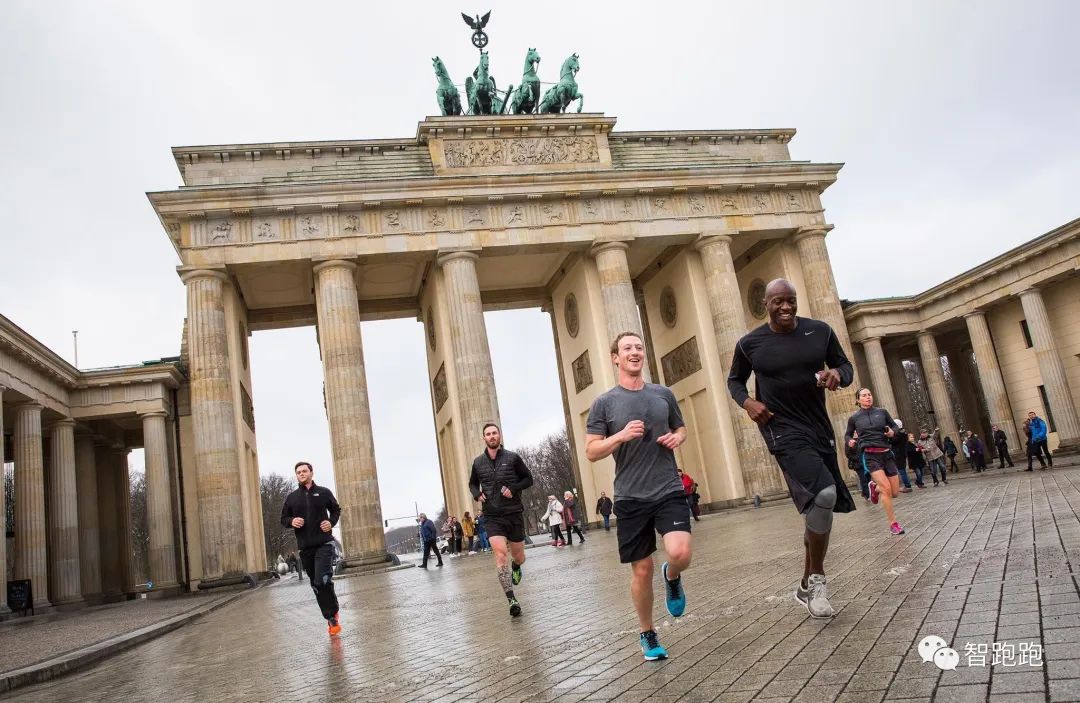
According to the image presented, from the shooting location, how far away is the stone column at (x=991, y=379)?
3566cm

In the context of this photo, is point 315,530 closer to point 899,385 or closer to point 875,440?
point 875,440

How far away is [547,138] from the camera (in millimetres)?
31734

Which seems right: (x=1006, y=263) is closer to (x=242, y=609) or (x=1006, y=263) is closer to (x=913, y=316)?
(x=913, y=316)

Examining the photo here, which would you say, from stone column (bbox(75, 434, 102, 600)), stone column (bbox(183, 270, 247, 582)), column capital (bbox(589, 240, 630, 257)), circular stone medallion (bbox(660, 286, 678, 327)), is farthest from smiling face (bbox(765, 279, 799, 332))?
stone column (bbox(75, 434, 102, 600))

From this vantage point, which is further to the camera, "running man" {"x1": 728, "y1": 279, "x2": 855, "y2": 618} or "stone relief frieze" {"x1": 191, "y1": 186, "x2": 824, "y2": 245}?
"stone relief frieze" {"x1": 191, "y1": 186, "x2": 824, "y2": 245}

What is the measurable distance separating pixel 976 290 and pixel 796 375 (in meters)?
36.1

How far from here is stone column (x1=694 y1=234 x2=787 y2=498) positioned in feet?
99.0

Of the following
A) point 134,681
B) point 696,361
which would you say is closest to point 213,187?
point 696,361

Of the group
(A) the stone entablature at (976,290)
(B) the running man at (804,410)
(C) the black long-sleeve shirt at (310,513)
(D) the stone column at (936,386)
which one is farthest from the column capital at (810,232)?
(B) the running man at (804,410)

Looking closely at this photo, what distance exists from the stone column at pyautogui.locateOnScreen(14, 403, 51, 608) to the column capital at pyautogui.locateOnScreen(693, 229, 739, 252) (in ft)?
79.4

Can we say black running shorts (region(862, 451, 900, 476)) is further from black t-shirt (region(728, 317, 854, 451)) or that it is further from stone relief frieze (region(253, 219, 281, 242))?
stone relief frieze (region(253, 219, 281, 242))

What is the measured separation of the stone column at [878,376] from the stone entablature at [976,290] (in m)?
0.51

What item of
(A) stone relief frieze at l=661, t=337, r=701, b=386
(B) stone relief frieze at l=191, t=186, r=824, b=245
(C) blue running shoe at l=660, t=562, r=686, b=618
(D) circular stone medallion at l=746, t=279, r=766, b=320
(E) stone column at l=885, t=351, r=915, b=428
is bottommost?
(C) blue running shoe at l=660, t=562, r=686, b=618

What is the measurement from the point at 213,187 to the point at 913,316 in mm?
31952
